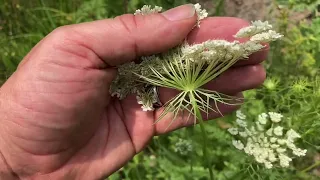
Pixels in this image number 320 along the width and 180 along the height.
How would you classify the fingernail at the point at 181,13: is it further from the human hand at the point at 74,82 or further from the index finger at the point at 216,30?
the index finger at the point at 216,30

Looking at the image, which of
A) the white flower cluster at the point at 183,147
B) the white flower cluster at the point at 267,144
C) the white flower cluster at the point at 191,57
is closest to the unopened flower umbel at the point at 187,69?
the white flower cluster at the point at 191,57

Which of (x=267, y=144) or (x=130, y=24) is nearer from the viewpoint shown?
(x=130, y=24)

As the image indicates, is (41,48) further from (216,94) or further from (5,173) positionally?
(216,94)

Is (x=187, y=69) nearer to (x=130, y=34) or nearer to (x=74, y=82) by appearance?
(x=130, y=34)

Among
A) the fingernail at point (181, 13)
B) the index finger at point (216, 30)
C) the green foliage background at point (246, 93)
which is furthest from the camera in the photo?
the green foliage background at point (246, 93)

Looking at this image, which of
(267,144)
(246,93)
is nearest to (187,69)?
(267,144)

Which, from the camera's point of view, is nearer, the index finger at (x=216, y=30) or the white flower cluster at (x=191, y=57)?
the white flower cluster at (x=191, y=57)
